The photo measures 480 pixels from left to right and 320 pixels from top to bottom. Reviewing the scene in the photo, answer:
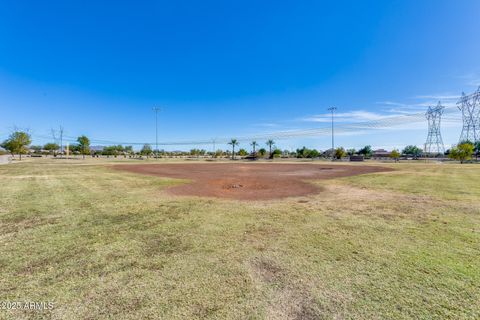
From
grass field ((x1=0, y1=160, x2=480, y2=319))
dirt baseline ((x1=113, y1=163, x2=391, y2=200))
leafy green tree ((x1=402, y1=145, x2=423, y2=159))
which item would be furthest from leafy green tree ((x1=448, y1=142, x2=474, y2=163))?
Answer: leafy green tree ((x1=402, y1=145, x2=423, y2=159))

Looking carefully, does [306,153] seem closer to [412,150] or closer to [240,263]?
[412,150]

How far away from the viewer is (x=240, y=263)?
4090 mm

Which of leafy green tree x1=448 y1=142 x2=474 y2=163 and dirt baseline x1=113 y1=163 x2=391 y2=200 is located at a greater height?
leafy green tree x1=448 y1=142 x2=474 y2=163

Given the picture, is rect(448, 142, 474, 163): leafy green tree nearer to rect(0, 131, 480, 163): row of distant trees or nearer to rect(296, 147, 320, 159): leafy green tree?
rect(0, 131, 480, 163): row of distant trees

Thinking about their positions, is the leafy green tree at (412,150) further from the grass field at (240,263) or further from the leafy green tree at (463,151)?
the grass field at (240,263)

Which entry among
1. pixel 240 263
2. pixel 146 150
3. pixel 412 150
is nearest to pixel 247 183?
pixel 240 263

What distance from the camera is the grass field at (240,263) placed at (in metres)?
2.87

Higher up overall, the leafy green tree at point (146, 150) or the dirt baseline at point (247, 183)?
the leafy green tree at point (146, 150)

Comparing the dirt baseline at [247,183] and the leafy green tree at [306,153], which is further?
the leafy green tree at [306,153]

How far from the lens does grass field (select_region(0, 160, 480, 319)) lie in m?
2.87

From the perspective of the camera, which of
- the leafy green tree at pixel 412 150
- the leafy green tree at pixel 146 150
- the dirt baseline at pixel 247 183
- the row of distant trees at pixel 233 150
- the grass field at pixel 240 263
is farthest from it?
the leafy green tree at pixel 412 150

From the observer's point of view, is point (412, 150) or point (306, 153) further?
point (412, 150)

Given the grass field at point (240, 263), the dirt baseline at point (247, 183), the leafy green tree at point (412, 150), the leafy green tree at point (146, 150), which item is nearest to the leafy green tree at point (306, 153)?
the leafy green tree at point (412, 150)

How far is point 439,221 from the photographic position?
664cm
